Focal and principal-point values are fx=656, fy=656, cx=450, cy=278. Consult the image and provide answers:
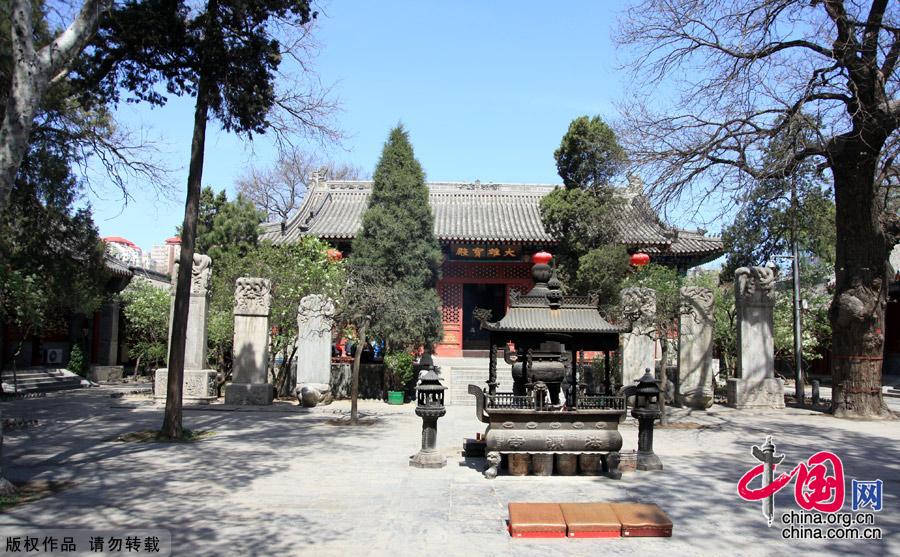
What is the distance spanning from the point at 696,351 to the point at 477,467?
9.38 metres

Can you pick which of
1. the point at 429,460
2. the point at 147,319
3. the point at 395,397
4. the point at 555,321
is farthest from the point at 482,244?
the point at 429,460

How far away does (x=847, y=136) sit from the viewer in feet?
43.4

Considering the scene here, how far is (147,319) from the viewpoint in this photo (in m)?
21.7

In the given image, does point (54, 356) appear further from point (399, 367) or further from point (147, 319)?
point (399, 367)

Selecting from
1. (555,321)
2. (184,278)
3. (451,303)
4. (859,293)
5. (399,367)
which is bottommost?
(399,367)

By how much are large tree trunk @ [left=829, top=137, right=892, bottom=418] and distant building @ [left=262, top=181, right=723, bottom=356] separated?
7888 millimetres

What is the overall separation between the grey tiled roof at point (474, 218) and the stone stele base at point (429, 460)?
1338 cm

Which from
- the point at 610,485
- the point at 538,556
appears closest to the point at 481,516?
the point at 538,556

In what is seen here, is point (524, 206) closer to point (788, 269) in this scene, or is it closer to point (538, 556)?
point (788, 269)

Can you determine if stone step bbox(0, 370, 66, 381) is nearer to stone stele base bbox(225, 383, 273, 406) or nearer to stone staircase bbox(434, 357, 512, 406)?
stone stele base bbox(225, 383, 273, 406)

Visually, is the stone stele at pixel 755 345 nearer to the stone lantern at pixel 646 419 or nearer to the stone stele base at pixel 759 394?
the stone stele base at pixel 759 394

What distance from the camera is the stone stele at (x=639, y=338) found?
14.9 meters

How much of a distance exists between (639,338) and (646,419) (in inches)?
254

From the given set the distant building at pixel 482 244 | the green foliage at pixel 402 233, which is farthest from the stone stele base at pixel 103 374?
the green foliage at pixel 402 233
